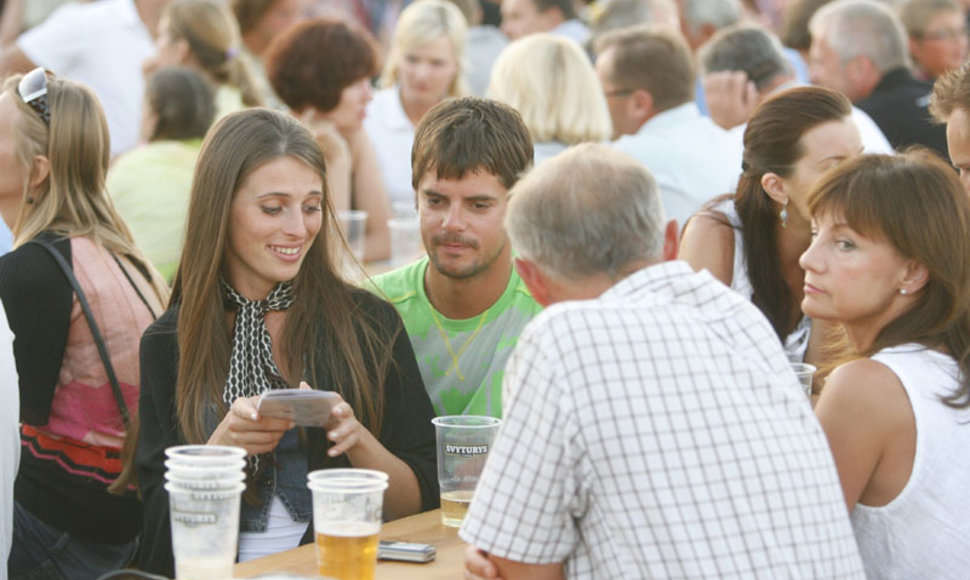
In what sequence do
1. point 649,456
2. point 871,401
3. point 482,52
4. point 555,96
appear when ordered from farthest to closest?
point 482,52
point 555,96
point 871,401
point 649,456

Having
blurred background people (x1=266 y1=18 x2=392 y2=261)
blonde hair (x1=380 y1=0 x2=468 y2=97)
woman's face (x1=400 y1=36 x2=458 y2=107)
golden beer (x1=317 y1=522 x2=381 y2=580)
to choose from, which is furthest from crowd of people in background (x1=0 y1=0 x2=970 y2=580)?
blonde hair (x1=380 y1=0 x2=468 y2=97)

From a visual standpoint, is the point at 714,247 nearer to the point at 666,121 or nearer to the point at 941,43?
the point at 666,121

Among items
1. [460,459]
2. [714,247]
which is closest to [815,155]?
[714,247]

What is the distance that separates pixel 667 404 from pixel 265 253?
131 cm

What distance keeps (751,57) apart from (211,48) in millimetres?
2701

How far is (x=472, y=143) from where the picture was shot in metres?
3.02

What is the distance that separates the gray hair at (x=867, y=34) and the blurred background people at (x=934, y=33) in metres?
1.17

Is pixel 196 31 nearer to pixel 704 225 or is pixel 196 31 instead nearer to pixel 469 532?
pixel 704 225

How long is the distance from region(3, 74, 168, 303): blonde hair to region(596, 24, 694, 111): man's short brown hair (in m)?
2.82

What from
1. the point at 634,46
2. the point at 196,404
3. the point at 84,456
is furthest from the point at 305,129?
the point at 634,46

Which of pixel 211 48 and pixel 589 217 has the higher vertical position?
pixel 211 48

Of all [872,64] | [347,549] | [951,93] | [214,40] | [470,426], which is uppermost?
[214,40]

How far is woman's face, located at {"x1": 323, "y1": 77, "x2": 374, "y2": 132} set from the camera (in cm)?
572

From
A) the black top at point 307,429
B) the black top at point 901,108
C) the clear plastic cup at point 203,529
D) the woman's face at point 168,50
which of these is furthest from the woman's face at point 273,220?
the black top at point 901,108
